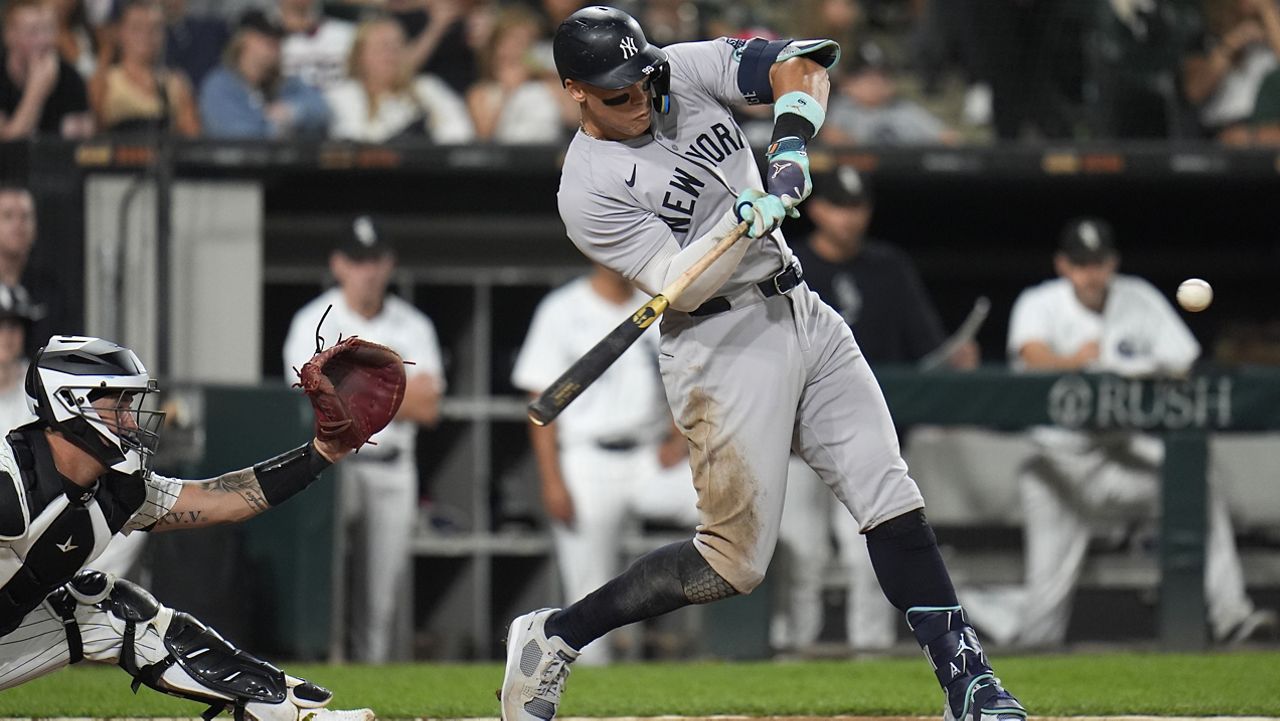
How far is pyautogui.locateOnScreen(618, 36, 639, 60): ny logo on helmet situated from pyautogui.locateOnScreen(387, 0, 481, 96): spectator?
4201 millimetres

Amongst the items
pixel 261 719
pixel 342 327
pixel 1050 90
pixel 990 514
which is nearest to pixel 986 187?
pixel 1050 90

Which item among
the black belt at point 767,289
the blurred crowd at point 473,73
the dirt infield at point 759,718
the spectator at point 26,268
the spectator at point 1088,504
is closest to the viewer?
the black belt at point 767,289

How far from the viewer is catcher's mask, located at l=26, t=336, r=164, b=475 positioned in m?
3.47

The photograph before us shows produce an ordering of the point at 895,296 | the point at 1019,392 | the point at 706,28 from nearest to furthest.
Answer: the point at 1019,392, the point at 895,296, the point at 706,28

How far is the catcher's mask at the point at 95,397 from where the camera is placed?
347 centimetres

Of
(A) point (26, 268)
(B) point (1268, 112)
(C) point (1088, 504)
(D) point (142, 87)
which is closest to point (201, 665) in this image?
(A) point (26, 268)

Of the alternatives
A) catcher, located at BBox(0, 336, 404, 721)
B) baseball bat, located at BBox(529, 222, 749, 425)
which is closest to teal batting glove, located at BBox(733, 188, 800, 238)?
baseball bat, located at BBox(529, 222, 749, 425)

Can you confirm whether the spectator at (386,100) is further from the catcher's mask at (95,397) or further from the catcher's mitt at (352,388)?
the catcher's mask at (95,397)

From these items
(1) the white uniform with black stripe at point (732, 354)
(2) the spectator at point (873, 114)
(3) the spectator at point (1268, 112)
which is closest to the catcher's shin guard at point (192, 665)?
(1) the white uniform with black stripe at point (732, 354)

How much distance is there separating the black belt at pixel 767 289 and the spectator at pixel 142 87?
157 inches

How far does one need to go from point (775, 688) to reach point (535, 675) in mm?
1593

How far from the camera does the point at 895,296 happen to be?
6.79 metres

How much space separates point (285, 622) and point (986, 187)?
12.3ft

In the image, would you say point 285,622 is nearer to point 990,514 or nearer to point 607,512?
point 607,512
